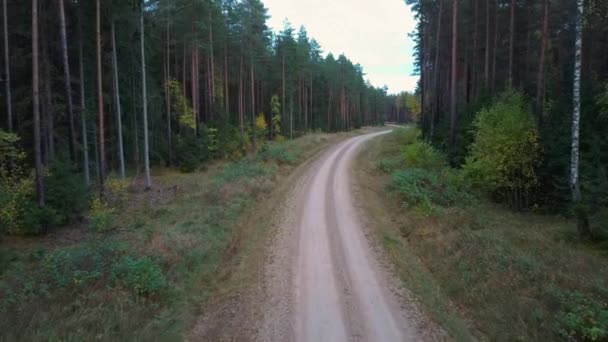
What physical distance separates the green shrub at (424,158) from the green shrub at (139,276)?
19.6 meters

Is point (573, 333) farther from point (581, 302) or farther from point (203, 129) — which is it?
point (203, 129)

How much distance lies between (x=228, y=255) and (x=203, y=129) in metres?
24.0

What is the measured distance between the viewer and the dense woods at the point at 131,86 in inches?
653

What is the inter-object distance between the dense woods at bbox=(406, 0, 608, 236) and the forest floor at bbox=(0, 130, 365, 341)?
11.2 meters

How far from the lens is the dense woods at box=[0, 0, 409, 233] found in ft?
54.4

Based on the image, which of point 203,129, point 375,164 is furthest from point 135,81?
point 375,164

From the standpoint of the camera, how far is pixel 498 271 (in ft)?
29.9

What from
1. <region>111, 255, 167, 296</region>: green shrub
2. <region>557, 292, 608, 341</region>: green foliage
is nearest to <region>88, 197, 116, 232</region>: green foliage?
<region>111, 255, 167, 296</region>: green shrub

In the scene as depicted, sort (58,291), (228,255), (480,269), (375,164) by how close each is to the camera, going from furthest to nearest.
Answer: (375,164), (228,255), (480,269), (58,291)

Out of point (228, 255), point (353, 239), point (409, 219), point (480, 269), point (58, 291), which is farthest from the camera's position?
point (409, 219)

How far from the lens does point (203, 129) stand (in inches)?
1310

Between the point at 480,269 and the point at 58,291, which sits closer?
the point at 58,291

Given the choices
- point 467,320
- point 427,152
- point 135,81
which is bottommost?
point 467,320

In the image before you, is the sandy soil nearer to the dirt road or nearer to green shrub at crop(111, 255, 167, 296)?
the dirt road
